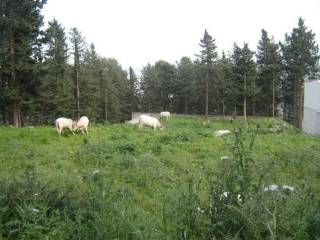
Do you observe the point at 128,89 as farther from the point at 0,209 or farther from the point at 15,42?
the point at 0,209

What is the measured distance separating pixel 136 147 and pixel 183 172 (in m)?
4.01

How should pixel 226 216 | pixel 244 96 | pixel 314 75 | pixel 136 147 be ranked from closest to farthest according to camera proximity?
pixel 226 216
pixel 136 147
pixel 244 96
pixel 314 75

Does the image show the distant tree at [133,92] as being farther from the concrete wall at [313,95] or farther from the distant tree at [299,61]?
the concrete wall at [313,95]

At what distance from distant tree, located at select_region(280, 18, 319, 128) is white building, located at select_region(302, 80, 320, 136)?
13.1m

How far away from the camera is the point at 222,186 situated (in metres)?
5.27

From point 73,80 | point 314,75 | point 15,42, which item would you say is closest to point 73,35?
point 73,80

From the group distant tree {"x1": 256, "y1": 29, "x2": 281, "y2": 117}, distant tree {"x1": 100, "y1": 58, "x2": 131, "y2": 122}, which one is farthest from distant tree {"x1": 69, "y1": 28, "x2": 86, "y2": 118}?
distant tree {"x1": 256, "y1": 29, "x2": 281, "y2": 117}

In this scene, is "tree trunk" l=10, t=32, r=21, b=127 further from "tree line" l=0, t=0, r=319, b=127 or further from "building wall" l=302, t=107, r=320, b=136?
"building wall" l=302, t=107, r=320, b=136

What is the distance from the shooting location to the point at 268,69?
196 ft

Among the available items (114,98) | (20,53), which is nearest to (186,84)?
(114,98)

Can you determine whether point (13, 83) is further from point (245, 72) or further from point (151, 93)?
point (151, 93)

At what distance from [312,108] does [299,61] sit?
17.8m

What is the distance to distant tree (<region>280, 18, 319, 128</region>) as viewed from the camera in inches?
2306

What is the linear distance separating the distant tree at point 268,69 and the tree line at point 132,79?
14cm
